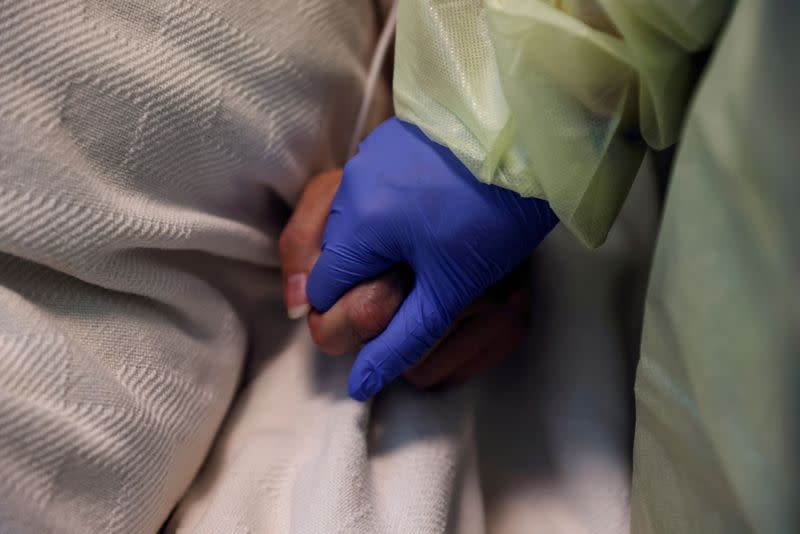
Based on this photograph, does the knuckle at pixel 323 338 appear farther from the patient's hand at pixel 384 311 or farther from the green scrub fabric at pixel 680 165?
the green scrub fabric at pixel 680 165

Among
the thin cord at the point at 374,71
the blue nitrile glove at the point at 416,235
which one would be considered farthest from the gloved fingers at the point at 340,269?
the thin cord at the point at 374,71

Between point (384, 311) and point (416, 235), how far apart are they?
0.22ft

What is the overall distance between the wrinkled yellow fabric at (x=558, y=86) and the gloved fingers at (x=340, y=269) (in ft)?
0.32

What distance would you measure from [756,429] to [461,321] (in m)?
0.25

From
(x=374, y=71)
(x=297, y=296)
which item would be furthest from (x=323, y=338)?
(x=374, y=71)

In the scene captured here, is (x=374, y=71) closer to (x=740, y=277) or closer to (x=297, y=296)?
(x=297, y=296)

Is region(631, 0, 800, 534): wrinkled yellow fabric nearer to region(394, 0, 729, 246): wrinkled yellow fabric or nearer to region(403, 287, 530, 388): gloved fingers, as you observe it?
region(394, 0, 729, 246): wrinkled yellow fabric

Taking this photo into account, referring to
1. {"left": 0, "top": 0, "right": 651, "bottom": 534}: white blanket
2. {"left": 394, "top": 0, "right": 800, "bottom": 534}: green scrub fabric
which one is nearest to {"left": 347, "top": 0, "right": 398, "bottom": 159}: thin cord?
{"left": 0, "top": 0, "right": 651, "bottom": 534}: white blanket

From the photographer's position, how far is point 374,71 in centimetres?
56

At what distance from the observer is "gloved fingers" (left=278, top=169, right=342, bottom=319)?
500 mm

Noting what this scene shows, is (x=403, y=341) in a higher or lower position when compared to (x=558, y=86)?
lower

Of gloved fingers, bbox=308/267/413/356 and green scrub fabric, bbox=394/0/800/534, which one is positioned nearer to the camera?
green scrub fabric, bbox=394/0/800/534

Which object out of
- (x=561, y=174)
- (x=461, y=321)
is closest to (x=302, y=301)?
(x=461, y=321)

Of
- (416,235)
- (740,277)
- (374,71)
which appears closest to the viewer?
(740,277)
